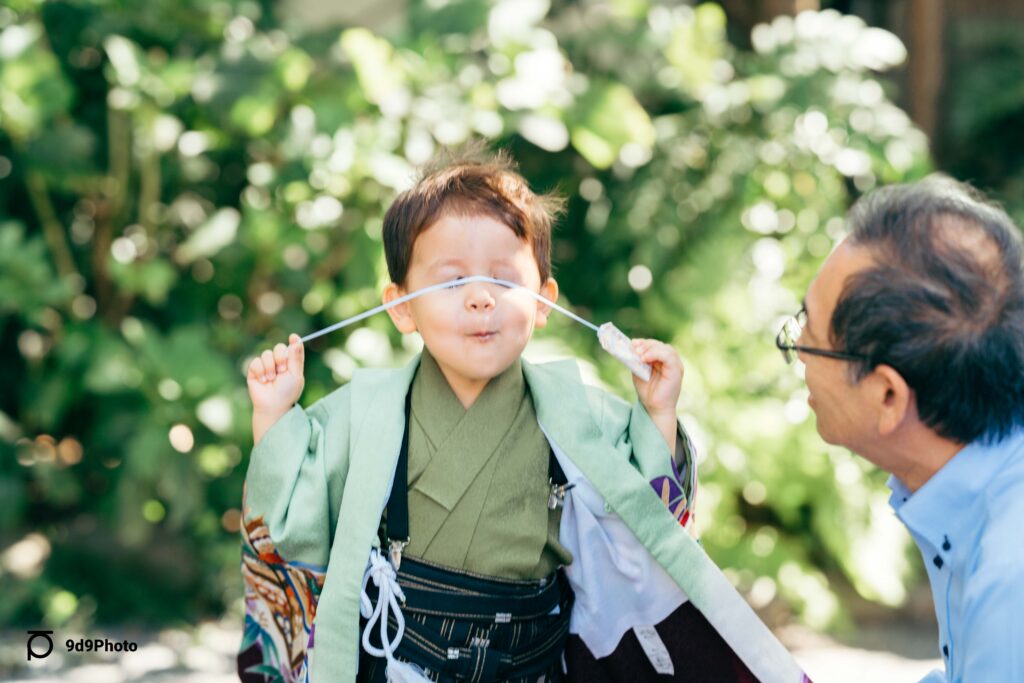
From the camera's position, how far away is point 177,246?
4598 millimetres

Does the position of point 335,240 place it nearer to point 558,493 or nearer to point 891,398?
point 558,493

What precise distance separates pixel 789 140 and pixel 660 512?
286cm

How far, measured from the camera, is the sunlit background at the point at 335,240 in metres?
4.02

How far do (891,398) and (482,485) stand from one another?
2.41 ft

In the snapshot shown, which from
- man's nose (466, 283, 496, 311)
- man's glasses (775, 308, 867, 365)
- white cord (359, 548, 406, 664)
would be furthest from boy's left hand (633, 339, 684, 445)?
white cord (359, 548, 406, 664)

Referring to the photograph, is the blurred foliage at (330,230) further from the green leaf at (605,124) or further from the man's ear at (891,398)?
the man's ear at (891,398)

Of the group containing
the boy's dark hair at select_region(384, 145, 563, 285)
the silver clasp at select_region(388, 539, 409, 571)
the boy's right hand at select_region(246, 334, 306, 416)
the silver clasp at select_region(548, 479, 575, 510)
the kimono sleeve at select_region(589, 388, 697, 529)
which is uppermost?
the boy's dark hair at select_region(384, 145, 563, 285)

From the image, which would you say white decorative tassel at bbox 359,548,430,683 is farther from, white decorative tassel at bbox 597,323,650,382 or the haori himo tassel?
white decorative tassel at bbox 597,323,650,382

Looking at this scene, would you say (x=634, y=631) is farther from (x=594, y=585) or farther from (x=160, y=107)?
(x=160, y=107)

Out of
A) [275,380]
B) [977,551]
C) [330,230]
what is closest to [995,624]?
[977,551]

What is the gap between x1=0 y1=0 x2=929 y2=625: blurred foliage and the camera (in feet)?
13.2

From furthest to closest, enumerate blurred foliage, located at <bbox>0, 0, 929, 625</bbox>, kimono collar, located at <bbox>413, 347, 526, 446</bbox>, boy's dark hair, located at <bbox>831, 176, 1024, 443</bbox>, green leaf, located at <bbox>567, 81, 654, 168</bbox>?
green leaf, located at <bbox>567, 81, 654, 168</bbox> → blurred foliage, located at <bbox>0, 0, 929, 625</bbox> → kimono collar, located at <bbox>413, 347, 526, 446</bbox> → boy's dark hair, located at <bbox>831, 176, 1024, 443</bbox>

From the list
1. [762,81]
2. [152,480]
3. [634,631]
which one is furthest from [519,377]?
[762,81]

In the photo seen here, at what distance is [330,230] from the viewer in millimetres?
4141
